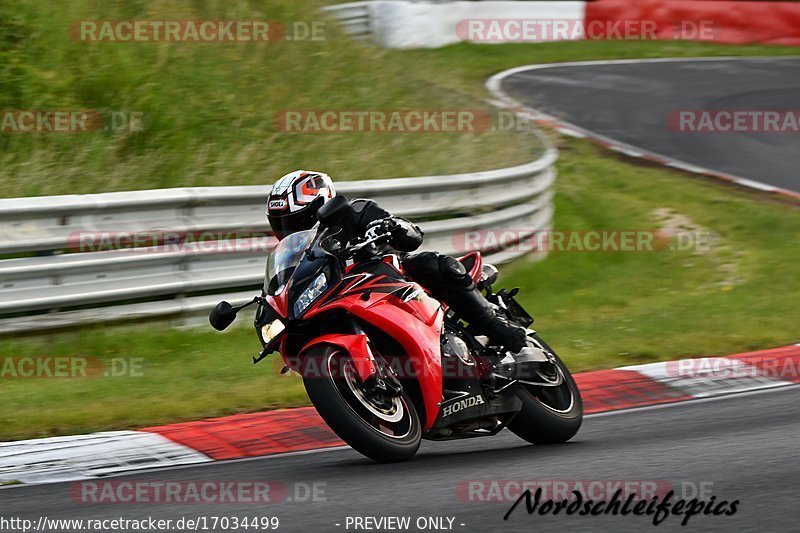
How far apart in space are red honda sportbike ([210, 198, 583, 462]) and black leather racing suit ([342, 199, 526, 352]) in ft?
0.26

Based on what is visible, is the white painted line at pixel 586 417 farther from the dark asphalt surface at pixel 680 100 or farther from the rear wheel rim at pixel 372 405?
the dark asphalt surface at pixel 680 100

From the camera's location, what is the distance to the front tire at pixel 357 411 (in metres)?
5.20

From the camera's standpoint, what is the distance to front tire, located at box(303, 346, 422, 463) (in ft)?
17.0

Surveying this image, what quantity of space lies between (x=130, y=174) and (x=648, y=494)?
7.43 m

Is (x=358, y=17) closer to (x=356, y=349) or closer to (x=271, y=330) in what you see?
(x=271, y=330)

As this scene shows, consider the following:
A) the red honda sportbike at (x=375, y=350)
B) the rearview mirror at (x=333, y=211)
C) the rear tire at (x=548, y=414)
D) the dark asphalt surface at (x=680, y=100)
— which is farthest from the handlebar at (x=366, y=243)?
the dark asphalt surface at (x=680, y=100)

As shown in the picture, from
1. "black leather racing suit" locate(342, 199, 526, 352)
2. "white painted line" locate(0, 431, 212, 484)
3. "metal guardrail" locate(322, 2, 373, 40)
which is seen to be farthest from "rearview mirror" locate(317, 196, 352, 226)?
"metal guardrail" locate(322, 2, 373, 40)

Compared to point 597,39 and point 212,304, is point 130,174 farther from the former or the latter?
point 597,39

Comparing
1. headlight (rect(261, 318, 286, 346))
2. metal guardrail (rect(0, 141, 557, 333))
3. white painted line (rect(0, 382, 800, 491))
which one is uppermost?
headlight (rect(261, 318, 286, 346))

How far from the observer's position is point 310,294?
5.41 metres

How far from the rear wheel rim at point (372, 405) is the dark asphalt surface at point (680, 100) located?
448 inches

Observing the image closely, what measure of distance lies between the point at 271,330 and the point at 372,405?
583mm

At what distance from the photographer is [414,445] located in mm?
5535

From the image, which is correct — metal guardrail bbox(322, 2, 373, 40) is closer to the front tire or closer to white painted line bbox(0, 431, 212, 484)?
white painted line bbox(0, 431, 212, 484)
